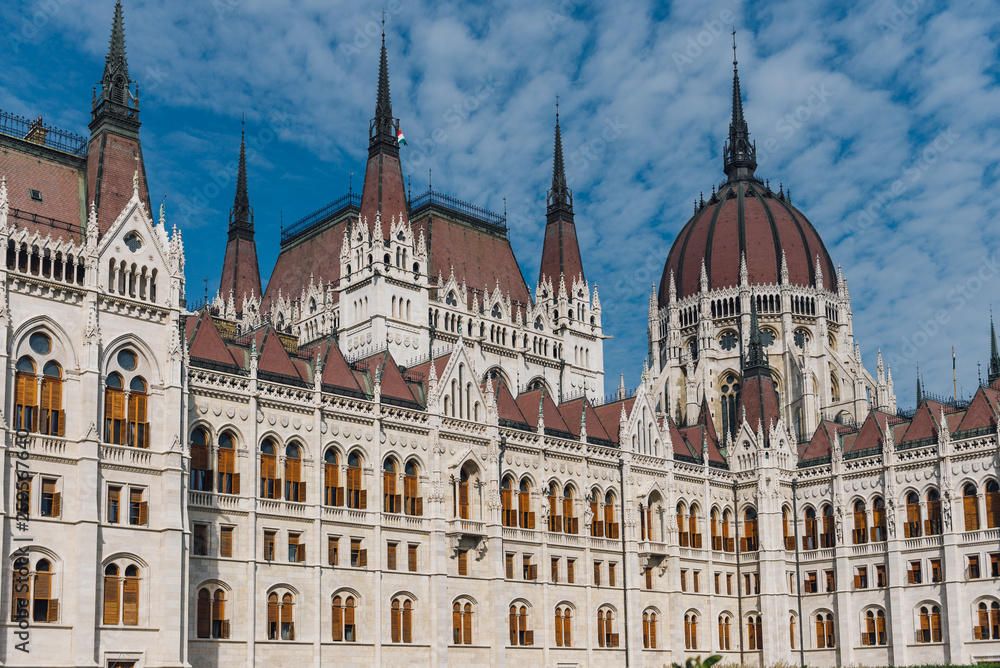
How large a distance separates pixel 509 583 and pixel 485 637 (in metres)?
3.42

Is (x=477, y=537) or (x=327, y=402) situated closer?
(x=327, y=402)

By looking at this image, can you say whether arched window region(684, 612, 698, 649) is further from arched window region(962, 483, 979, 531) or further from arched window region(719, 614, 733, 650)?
arched window region(962, 483, 979, 531)

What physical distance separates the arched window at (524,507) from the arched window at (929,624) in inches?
990

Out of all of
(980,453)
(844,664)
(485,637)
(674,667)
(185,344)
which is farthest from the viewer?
(844,664)

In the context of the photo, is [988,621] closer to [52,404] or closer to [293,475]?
[293,475]

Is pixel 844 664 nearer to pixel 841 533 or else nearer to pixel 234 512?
pixel 841 533

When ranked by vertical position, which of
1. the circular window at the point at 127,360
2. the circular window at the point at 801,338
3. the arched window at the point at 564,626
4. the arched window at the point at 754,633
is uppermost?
the circular window at the point at 801,338

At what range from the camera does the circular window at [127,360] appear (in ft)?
161

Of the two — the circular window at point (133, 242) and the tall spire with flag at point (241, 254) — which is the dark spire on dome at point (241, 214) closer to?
the tall spire with flag at point (241, 254)

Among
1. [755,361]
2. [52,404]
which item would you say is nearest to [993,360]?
[755,361]

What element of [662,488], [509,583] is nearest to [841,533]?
[662,488]

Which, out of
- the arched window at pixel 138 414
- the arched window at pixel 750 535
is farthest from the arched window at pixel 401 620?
the arched window at pixel 750 535

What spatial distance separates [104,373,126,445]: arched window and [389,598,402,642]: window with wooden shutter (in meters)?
18.0

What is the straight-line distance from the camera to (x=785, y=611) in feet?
259
